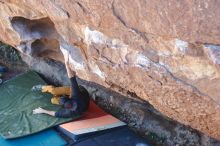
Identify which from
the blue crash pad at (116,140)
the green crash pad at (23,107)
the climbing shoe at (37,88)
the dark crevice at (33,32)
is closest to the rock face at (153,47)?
the dark crevice at (33,32)

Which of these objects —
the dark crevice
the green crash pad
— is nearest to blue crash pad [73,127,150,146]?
the green crash pad

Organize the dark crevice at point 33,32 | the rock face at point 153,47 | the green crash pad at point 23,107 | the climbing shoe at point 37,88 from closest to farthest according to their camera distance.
→ 1. the rock face at point 153,47
2. the dark crevice at point 33,32
3. the green crash pad at point 23,107
4. the climbing shoe at point 37,88

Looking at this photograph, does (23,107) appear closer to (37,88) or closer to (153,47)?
(37,88)

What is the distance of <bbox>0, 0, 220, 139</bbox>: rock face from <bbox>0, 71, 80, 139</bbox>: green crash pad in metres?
1.34

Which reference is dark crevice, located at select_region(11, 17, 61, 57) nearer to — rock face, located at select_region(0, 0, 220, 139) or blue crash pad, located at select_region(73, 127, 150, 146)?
rock face, located at select_region(0, 0, 220, 139)

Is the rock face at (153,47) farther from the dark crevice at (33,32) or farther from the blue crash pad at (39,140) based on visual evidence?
the blue crash pad at (39,140)

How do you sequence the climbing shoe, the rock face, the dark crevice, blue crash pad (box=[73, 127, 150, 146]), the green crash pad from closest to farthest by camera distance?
the rock face → blue crash pad (box=[73, 127, 150, 146]) → the dark crevice → the green crash pad → the climbing shoe

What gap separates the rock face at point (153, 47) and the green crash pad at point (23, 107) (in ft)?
4.41

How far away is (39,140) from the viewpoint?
4914 millimetres

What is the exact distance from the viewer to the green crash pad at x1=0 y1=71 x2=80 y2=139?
16.7 feet

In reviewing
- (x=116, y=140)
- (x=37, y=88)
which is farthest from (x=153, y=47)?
(x=37, y=88)

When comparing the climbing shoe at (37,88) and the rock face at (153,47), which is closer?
the rock face at (153,47)

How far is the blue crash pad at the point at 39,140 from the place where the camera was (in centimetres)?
483

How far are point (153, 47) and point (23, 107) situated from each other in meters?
3.14
